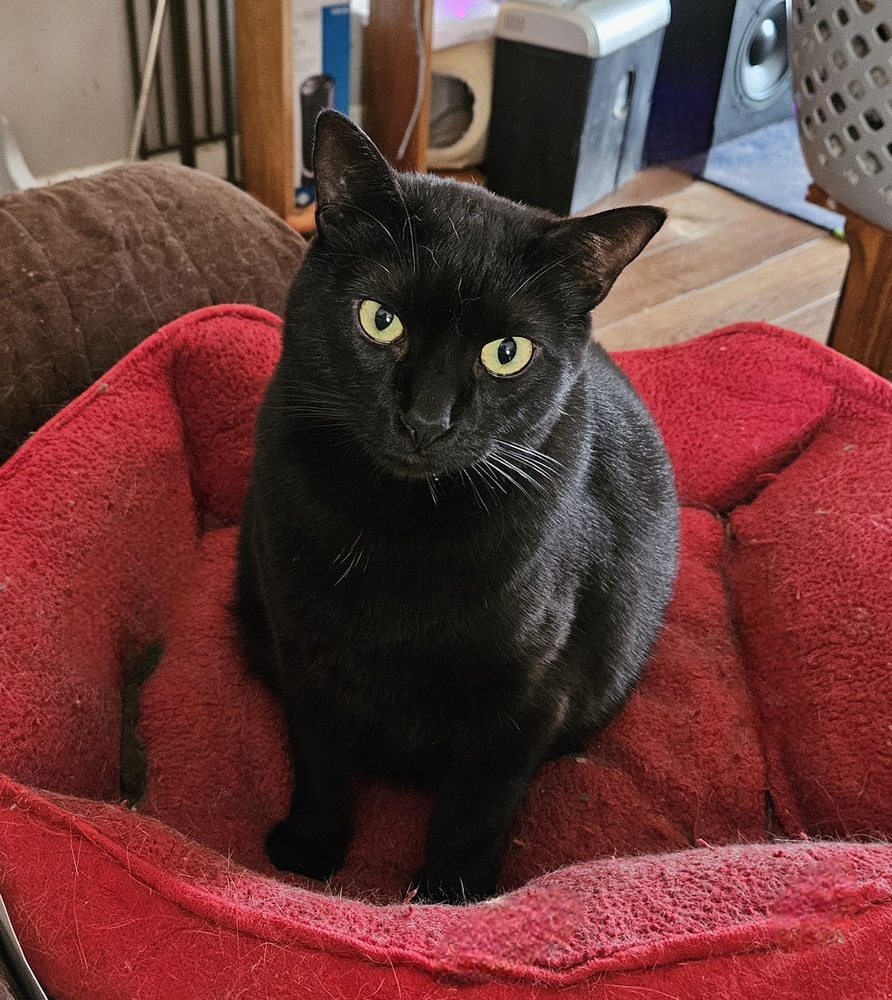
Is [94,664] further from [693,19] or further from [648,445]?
[693,19]

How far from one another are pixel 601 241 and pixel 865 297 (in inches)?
36.9

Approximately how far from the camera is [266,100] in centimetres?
187

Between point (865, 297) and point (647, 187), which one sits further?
point (647, 187)

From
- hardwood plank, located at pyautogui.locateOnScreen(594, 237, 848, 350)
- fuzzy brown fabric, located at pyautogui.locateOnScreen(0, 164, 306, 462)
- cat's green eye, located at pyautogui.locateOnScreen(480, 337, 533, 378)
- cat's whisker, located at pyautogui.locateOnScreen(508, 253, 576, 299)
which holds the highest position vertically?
cat's whisker, located at pyautogui.locateOnScreen(508, 253, 576, 299)

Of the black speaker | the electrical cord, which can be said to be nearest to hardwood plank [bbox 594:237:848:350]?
the black speaker

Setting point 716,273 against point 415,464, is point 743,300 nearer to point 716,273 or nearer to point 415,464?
point 716,273

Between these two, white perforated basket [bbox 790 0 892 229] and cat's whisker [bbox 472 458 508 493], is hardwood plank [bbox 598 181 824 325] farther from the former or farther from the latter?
cat's whisker [bbox 472 458 508 493]

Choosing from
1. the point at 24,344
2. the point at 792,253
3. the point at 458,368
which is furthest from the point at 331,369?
the point at 792,253

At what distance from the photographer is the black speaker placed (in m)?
2.47

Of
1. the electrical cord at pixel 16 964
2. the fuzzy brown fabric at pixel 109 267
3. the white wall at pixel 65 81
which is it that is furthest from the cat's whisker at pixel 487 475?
the white wall at pixel 65 81

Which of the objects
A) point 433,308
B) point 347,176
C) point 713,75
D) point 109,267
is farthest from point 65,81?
point 713,75

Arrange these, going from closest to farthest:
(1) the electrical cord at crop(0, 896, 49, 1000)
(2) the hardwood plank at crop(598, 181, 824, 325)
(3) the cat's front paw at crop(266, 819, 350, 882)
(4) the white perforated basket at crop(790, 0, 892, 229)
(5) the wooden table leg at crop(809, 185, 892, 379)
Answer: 1. (1) the electrical cord at crop(0, 896, 49, 1000)
2. (3) the cat's front paw at crop(266, 819, 350, 882)
3. (4) the white perforated basket at crop(790, 0, 892, 229)
4. (5) the wooden table leg at crop(809, 185, 892, 379)
5. (2) the hardwood plank at crop(598, 181, 824, 325)

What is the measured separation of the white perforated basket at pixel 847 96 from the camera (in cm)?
124

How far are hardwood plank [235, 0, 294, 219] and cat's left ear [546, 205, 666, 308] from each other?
1.23 meters
